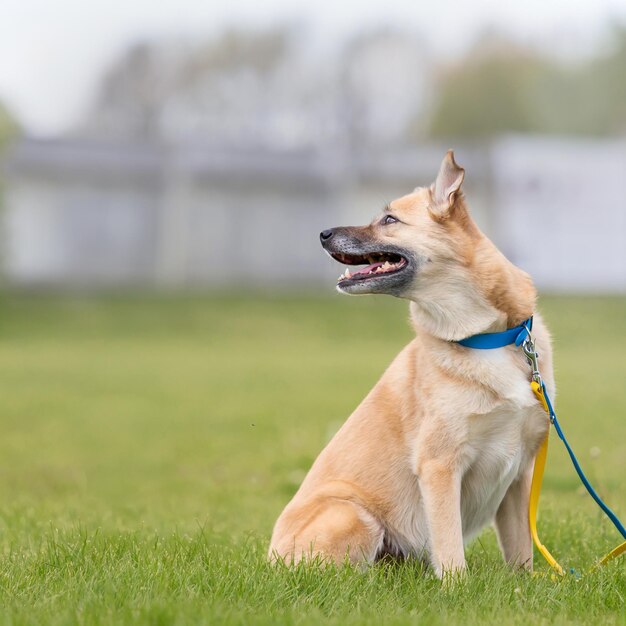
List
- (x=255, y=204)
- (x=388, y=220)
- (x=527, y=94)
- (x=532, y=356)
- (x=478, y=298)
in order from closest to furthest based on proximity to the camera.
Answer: (x=532, y=356) → (x=478, y=298) → (x=388, y=220) → (x=255, y=204) → (x=527, y=94)

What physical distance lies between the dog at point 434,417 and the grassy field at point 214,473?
0.19 metres

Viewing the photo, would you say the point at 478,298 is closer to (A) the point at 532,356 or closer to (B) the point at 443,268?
(B) the point at 443,268

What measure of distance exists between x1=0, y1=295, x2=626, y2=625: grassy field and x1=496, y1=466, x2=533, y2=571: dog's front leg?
131 millimetres

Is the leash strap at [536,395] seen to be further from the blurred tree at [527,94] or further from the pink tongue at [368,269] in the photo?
the blurred tree at [527,94]

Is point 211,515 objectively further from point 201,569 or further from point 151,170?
point 151,170

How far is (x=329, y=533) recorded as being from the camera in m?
3.86

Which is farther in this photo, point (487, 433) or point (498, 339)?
point (498, 339)

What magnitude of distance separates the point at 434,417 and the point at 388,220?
89 centimetres

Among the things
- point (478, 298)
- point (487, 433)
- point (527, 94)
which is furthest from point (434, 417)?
point (527, 94)

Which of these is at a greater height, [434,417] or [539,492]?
[434,417]

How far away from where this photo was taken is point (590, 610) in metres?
3.43

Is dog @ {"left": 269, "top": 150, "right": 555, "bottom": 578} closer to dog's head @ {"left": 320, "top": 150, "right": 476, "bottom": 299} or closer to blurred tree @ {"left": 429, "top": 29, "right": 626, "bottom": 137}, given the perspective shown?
dog's head @ {"left": 320, "top": 150, "right": 476, "bottom": 299}

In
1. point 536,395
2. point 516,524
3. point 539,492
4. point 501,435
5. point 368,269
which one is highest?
point 368,269

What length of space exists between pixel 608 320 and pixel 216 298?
11293 millimetres
